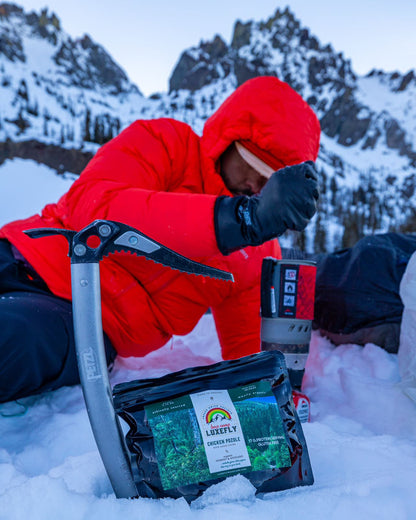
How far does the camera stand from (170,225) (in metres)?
0.89

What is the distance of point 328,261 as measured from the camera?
1853 millimetres

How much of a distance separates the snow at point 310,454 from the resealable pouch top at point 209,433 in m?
0.03

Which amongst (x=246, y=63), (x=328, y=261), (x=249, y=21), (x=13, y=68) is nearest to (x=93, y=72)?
(x=13, y=68)

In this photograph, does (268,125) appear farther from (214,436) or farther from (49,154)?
(49,154)

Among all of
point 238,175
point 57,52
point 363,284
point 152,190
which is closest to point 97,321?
point 152,190

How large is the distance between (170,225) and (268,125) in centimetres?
56

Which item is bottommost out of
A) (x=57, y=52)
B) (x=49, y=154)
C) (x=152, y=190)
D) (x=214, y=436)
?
(x=214, y=436)

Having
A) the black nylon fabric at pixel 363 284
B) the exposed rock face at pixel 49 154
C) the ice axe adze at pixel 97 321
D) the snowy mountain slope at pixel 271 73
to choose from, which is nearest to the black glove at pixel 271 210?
the ice axe adze at pixel 97 321

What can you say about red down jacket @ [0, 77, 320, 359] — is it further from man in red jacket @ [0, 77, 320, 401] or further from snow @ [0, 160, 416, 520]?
snow @ [0, 160, 416, 520]

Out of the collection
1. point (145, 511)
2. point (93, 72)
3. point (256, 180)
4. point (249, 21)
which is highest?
point (249, 21)

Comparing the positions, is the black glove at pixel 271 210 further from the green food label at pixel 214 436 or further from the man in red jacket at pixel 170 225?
the green food label at pixel 214 436

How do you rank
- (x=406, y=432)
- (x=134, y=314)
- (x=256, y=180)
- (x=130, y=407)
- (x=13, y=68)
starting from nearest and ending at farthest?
(x=130, y=407) < (x=406, y=432) < (x=134, y=314) < (x=256, y=180) < (x=13, y=68)

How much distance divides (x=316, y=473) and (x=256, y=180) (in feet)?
3.05

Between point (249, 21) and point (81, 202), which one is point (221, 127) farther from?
point (249, 21)
